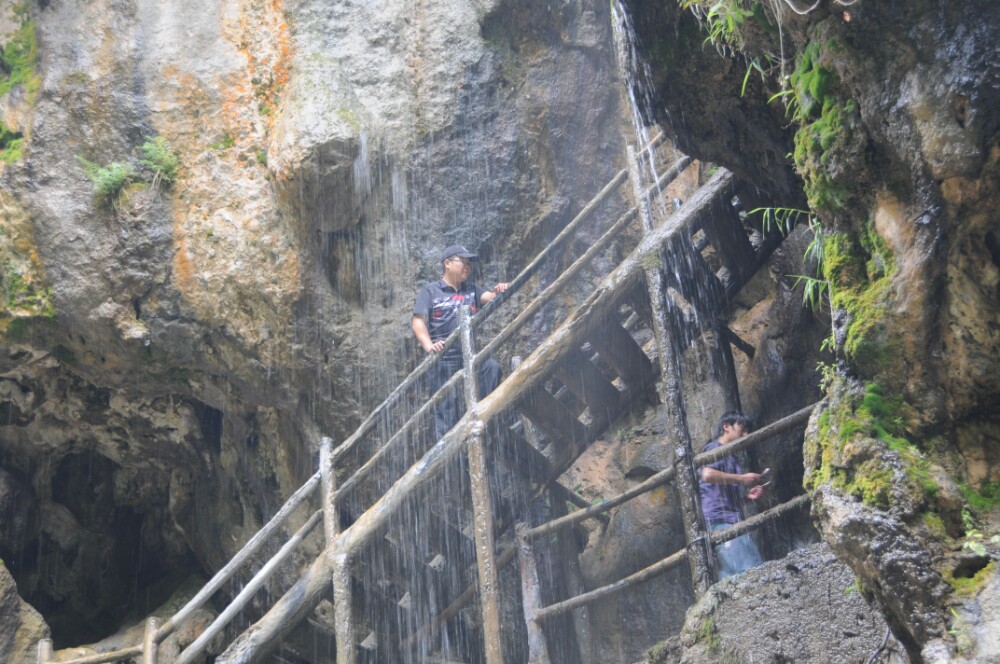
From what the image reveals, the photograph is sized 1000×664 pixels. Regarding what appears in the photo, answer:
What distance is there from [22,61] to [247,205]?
3.06 meters

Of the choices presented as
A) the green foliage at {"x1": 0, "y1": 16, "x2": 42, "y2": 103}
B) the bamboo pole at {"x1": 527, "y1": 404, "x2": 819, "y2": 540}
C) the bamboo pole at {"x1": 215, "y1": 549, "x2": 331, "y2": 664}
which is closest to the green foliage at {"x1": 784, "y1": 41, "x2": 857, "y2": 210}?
the bamboo pole at {"x1": 527, "y1": 404, "x2": 819, "y2": 540}

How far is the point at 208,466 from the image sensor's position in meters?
11.0

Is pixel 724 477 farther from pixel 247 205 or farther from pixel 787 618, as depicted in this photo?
pixel 247 205

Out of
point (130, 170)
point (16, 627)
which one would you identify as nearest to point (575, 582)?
point (16, 627)

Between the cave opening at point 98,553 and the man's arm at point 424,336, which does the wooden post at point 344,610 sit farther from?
the cave opening at point 98,553

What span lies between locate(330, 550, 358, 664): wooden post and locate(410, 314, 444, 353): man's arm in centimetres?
185

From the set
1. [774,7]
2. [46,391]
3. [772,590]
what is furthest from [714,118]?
[46,391]

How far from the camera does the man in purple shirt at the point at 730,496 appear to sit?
23.8 feet

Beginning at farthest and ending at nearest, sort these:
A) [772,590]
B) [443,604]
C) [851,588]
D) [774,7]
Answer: [443,604]
[772,590]
[851,588]
[774,7]

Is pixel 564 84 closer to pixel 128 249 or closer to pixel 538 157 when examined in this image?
pixel 538 157

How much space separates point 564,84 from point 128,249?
4777 millimetres

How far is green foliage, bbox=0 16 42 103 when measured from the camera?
403 inches

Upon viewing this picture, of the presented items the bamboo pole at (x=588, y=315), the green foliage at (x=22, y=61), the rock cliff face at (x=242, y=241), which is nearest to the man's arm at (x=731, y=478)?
the rock cliff face at (x=242, y=241)

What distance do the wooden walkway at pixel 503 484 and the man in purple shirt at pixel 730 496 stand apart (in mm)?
250
